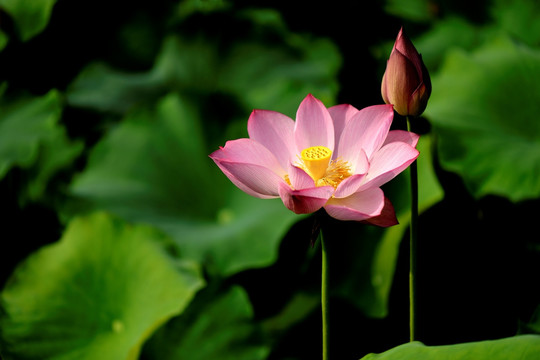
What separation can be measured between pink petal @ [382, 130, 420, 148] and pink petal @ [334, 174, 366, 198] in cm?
5

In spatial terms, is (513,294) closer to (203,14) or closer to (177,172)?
(177,172)

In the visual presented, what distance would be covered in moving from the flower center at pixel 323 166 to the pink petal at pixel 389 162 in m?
0.04

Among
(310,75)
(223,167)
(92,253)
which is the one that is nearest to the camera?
(223,167)

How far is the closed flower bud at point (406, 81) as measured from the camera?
443 millimetres

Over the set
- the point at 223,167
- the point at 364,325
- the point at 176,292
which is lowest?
the point at 364,325

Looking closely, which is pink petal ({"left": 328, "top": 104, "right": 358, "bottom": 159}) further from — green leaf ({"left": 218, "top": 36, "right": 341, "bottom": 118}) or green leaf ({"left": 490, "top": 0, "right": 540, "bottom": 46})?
green leaf ({"left": 490, "top": 0, "right": 540, "bottom": 46})

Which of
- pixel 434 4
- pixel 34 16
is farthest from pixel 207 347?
pixel 434 4

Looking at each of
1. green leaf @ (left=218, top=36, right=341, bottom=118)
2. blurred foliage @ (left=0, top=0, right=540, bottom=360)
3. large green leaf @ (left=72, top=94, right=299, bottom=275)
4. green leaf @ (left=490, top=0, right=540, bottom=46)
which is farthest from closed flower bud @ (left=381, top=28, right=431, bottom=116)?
green leaf @ (left=490, top=0, right=540, bottom=46)

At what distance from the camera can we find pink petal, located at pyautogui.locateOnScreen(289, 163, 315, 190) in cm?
44

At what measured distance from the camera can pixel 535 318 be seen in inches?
26.8

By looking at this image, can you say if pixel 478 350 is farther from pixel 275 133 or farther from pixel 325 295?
pixel 275 133

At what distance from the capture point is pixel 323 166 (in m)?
0.50

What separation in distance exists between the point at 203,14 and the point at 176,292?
0.90 metres

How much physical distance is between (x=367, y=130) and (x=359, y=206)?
0.25ft
